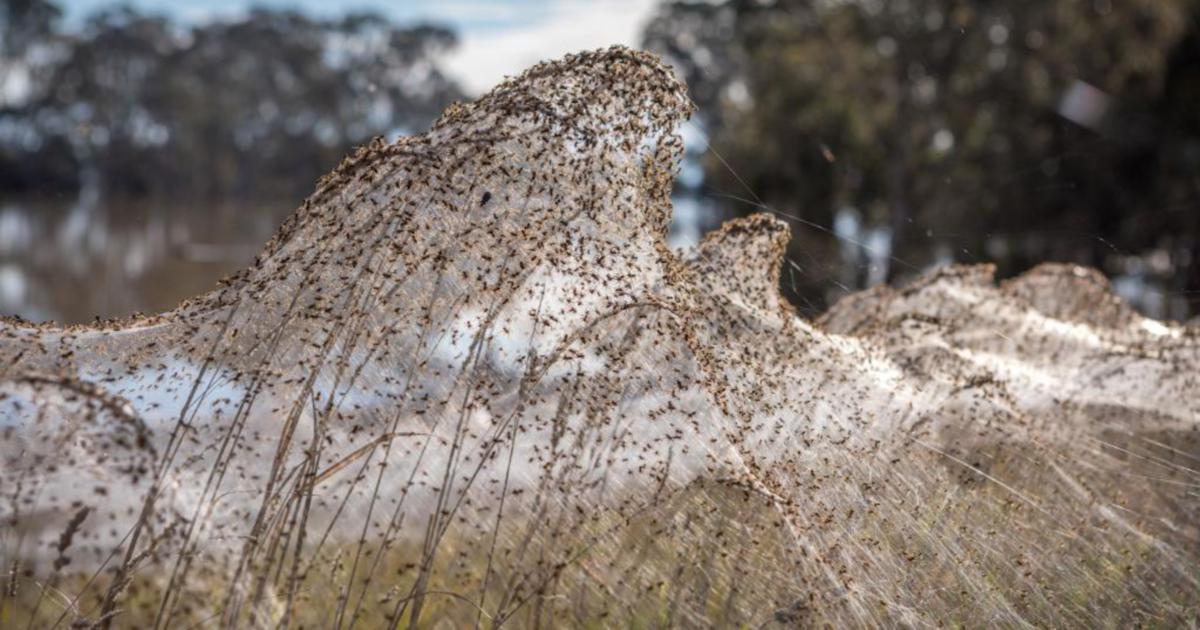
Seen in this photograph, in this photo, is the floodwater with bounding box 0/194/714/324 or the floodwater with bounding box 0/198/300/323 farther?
the floodwater with bounding box 0/198/300/323

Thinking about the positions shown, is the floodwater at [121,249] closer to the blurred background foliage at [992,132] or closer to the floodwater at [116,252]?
the floodwater at [116,252]

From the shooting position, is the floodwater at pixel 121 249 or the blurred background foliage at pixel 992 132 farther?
the floodwater at pixel 121 249

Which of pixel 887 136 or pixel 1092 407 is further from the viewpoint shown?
pixel 887 136

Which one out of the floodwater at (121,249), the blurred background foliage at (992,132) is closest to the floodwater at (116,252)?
the floodwater at (121,249)

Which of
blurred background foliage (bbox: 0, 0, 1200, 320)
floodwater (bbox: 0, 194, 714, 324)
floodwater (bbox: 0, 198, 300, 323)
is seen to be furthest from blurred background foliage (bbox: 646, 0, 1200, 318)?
floodwater (bbox: 0, 198, 300, 323)

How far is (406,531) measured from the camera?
135 inches

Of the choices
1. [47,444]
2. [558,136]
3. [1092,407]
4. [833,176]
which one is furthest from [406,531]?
[833,176]

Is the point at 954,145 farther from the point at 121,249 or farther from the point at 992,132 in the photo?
the point at 121,249

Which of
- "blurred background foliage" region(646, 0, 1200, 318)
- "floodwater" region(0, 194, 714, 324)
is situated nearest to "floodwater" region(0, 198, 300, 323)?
"floodwater" region(0, 194, 714, 324)

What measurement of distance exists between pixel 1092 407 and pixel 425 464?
4676mm

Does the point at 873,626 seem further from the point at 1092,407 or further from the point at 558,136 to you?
the point at 1092,407

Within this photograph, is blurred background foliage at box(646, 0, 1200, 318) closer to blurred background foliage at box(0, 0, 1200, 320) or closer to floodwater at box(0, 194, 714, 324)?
blurred background foliage at box(0, 0, 1200, 320)

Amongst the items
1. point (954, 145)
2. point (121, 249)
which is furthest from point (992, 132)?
point (121, 249)

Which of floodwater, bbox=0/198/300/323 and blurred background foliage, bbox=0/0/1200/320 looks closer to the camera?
blurred background foliage, bbox=0/0/1200/320
